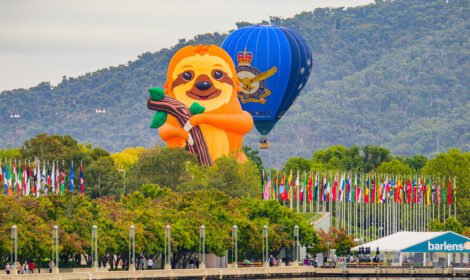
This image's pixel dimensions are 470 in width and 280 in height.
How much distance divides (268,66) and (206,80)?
643 inches

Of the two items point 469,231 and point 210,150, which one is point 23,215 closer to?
point 210,150

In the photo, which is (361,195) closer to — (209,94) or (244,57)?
(209,94)

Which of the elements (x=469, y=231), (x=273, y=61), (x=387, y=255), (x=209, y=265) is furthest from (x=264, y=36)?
(x=209, y=265)

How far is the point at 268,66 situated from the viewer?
7382 inches

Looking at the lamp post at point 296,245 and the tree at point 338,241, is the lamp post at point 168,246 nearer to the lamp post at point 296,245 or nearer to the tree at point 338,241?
the lamp post at point 296,245

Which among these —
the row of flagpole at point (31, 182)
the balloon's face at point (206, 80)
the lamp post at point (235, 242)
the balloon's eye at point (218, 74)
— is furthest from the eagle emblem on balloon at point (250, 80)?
the lamp post at point (235, 242)

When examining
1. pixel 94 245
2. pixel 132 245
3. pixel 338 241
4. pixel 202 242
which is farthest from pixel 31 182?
pixel 94 245

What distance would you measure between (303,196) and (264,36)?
24.2 meters

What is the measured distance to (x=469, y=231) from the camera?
180250mm

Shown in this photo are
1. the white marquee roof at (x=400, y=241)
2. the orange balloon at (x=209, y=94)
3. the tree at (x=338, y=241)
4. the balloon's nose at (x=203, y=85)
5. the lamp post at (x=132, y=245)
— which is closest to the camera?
the lamp post at (x=132, y=245)

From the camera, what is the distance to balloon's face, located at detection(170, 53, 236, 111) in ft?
566

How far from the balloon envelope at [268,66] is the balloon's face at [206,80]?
47.2ft

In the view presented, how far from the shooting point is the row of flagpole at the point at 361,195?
16688 cm

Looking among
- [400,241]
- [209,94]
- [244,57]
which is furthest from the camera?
[244,57]
